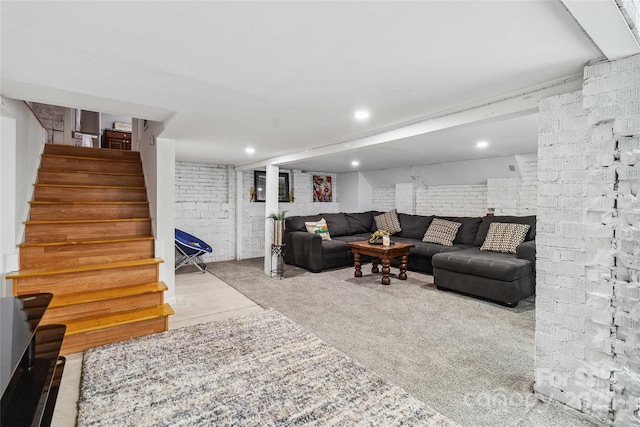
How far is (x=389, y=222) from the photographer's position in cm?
Result: 650

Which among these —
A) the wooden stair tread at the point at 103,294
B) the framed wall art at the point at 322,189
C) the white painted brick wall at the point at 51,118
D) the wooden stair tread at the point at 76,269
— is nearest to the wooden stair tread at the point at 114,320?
the wooden stair tread at the point at 103,294

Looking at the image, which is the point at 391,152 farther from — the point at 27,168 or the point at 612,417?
the point at 27,168

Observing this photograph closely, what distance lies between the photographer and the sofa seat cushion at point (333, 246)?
537cm

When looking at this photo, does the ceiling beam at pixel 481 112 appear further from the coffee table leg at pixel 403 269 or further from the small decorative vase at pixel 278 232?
the coffee table leg at pixel 403 269

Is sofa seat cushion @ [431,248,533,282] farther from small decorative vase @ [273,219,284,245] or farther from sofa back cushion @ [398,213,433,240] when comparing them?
small decorative vase @ [273,219,284,245]

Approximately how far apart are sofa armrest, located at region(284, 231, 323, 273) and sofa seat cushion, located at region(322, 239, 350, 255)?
139 mm

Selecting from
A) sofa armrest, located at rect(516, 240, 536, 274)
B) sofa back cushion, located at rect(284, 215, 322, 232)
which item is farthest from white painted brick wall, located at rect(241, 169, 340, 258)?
sofa armrest, located at rect(516, 240, 536, 274)

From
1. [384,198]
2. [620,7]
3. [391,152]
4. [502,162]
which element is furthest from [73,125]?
[502,162]

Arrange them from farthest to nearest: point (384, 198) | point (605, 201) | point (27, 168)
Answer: point (384, 198), point (27, 168), point (605, 201)

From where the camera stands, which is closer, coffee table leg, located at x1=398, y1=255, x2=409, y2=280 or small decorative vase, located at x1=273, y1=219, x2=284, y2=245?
coffee table leg, located at x1=398, y1=255, x2=409, y2=280

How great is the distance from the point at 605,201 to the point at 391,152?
3.26 metres

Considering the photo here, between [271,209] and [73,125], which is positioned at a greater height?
[73,125]

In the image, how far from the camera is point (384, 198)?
24.3 feet

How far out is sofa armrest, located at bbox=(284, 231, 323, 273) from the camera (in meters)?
5.25
